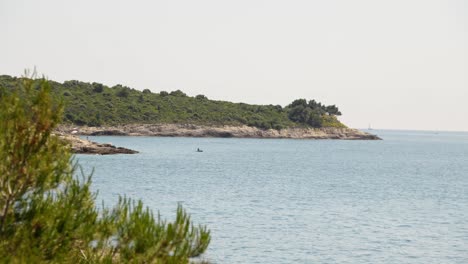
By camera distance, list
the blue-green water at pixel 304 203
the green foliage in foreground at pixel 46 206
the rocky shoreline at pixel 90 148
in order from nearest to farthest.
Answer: the green foliage in foreground at pixel 46 206
the blue-green water at pixel 304 203
the rocky shoreline at pixel 90 148

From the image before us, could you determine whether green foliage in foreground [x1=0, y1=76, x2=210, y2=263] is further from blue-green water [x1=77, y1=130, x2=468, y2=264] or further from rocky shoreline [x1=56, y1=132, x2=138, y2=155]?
rocky shoreline [x1=56, y1=132, x2=138, y2=155]

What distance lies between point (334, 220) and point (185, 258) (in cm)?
4136

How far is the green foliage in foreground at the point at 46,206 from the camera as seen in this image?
1439 centimetres

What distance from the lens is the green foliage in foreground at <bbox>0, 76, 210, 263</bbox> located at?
14.4 m

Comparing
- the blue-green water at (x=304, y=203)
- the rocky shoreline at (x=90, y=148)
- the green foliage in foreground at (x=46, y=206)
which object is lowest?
the blue-green water at (x=304, y=203)

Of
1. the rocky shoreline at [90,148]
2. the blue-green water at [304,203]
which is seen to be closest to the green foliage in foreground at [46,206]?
the blue-green water at [304,203]

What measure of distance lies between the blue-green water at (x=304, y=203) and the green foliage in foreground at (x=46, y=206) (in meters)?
22.3

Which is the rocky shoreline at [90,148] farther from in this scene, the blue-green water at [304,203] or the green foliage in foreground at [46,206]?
the green foliage in foreground at [46,206]

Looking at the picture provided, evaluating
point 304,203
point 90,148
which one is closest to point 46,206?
point 304,203

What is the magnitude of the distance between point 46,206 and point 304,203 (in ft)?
174

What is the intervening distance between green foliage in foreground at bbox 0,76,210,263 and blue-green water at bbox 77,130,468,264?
73.2ft

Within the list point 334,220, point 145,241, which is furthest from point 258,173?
point 145,241

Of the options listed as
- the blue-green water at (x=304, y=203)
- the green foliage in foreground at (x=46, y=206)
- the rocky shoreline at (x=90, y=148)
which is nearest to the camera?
the green foliage in foreground at (x=46, y=206)

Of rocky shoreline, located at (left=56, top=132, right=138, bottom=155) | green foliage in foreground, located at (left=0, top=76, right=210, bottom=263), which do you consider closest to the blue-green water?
rocky shoreline, located at (left=56, top=132, right=138, bottom=155)
